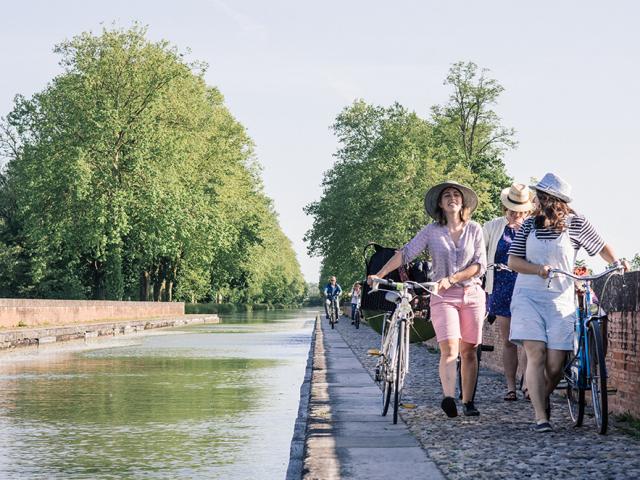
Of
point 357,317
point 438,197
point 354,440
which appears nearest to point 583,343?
point 354,440

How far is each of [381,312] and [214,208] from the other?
47332 millimetres

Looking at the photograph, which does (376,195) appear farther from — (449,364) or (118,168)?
(449,364)

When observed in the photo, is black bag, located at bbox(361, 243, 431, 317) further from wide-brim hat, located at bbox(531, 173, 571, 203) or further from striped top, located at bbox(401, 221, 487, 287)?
wide-brim hat, located at bbox(531, 173, 571, 203)

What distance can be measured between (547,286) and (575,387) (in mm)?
775

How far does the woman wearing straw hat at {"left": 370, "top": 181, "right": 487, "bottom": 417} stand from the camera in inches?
358

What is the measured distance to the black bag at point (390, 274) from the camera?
32.3 ft

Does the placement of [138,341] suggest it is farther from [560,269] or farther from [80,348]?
[560,269]

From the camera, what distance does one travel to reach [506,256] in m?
10.5

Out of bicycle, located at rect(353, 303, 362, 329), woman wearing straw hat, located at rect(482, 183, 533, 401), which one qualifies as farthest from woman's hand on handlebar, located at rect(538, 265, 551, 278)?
bicycle, located at rect(353, 303, 362, 329)

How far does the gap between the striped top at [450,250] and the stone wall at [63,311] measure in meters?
22.0

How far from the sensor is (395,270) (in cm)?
986

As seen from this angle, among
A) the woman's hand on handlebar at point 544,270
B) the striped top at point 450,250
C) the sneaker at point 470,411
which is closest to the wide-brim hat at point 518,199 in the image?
the striped top at point 450,250

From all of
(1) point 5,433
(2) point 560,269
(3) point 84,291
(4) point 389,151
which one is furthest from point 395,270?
(3) point 84,291

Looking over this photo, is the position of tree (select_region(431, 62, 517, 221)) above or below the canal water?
above
